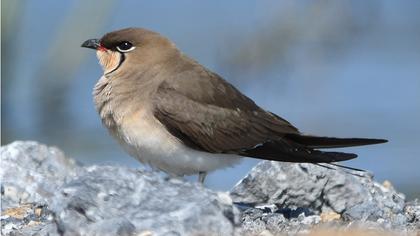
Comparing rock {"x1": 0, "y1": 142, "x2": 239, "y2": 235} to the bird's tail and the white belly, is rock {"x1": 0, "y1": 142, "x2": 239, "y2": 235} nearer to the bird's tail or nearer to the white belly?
the white belly

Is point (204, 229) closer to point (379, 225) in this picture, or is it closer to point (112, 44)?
point (379, 225)

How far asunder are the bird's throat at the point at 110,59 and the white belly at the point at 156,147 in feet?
2.12

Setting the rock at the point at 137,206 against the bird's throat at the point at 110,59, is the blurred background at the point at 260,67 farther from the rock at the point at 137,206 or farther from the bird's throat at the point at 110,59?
the rock at the point at 137,206

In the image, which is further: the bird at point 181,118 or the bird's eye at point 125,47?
the bird's eye at point 125,47

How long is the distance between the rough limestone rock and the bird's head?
0.90 meters

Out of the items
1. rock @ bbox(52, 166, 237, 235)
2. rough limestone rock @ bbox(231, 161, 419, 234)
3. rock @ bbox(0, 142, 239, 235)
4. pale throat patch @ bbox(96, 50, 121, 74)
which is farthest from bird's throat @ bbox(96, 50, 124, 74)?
rock @ bbox(52, 166, 237, 235)

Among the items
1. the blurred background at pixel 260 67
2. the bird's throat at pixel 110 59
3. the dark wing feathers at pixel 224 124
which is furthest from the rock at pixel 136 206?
the blurred background at pixel 260 67

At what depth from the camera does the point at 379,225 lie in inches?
315

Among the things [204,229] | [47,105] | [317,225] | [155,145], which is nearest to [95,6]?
[47,105]

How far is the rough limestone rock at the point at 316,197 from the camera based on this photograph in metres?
8.54

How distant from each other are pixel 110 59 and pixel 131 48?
0.14 m

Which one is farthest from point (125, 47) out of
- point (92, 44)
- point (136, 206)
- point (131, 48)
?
point (136, 206)

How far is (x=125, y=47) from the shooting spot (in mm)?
9578

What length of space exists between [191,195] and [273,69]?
21.3 ft
